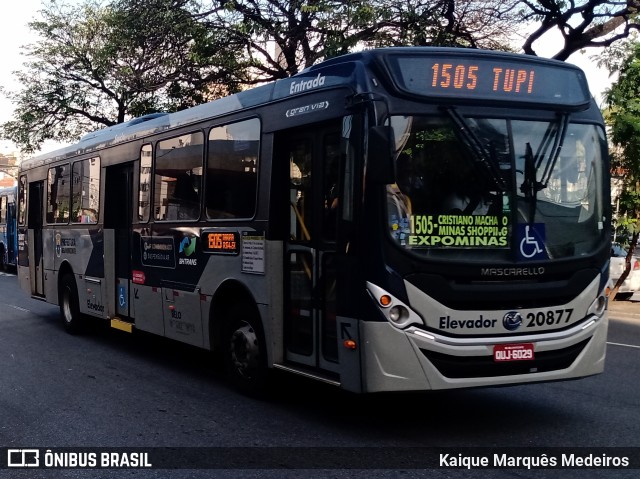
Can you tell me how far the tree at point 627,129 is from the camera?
54.7 feet

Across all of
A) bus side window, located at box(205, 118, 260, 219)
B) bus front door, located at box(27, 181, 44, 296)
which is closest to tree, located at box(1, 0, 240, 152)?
bus front door, located at box(27, 181, 44, 296)

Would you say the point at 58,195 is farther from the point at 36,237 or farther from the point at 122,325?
the point at 122,325

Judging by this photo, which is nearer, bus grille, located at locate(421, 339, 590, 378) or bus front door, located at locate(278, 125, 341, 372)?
bus grille, located at locate(421, 339, 590, 378)

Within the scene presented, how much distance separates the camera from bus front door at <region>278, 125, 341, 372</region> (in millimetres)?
6855

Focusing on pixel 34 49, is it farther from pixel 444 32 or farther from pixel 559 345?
pixel 559 345

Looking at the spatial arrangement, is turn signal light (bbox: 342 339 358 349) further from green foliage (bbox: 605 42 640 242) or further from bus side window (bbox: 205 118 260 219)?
green foliage (bbox: 605 42 640 242)

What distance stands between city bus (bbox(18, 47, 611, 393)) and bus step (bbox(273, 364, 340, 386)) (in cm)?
2

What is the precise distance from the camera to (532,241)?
652 cm

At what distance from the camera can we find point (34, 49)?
33.1m

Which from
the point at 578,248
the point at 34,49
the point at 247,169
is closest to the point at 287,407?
the point at 247,169

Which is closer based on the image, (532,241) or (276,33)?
(532,241)

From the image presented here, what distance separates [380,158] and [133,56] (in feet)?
57.8

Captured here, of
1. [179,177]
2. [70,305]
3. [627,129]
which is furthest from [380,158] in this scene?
[627,129]

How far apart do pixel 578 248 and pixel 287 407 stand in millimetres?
3143
